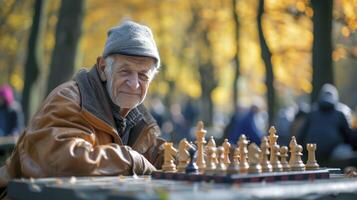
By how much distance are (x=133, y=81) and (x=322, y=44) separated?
369 inches

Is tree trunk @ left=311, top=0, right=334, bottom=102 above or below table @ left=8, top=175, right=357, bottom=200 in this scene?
above

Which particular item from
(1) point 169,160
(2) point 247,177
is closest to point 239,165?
(2) point 247,177

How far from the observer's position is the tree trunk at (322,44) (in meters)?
13.1

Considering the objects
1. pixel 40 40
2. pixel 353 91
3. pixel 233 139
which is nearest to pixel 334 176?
pixel 233 139

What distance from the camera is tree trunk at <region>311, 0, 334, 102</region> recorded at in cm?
1313

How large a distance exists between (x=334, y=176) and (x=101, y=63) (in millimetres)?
1456

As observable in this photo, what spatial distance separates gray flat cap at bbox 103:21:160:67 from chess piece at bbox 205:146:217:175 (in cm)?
84

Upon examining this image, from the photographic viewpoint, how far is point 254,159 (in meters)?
3.47

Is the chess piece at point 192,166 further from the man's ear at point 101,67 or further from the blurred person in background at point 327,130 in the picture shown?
the blurred person in background at point 327,130

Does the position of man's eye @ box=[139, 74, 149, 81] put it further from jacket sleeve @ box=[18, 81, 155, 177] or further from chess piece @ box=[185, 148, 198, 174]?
chess piece @ box=[185, 148, 198, 174]

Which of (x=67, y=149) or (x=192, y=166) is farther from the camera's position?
(x=67, y=149)

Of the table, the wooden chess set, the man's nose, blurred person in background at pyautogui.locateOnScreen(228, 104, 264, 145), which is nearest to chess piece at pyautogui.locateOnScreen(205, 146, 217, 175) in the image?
the wooden chess set

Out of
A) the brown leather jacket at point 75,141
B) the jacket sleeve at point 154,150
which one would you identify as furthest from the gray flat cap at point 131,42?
the jacket sleeve at point 154,150

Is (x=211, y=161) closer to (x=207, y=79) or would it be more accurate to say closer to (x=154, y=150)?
(x=154, y=150)
